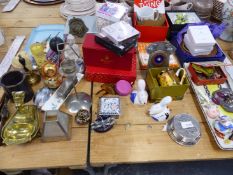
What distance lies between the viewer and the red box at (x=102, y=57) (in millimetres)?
812

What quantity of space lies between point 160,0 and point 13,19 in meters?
0.77

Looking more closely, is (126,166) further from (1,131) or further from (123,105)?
(1,131)

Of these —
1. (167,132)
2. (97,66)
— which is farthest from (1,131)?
(167,132)

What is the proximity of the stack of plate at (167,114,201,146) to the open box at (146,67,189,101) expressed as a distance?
0.27 ft

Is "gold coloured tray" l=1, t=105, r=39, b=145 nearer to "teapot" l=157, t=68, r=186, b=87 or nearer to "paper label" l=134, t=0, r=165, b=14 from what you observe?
"teapot" l=157, t=68, r=186, b=87

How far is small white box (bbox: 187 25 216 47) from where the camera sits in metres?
0.87

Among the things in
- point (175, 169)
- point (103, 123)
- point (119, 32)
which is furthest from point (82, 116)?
point (175, 169)

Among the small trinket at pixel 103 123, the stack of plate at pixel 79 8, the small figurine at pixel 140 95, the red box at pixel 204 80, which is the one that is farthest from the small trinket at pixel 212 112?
the stack of plate at pixel 79 8

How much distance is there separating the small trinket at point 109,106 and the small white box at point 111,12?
1.03 feet

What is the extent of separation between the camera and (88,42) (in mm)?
835

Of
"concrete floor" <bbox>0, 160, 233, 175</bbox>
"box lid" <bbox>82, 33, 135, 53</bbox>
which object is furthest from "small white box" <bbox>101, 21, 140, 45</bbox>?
"concrete floor" <bbox>0, 160, 233, 175</bbox>

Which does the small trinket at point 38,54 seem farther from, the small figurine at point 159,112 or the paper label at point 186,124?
the paper label at point 186,124

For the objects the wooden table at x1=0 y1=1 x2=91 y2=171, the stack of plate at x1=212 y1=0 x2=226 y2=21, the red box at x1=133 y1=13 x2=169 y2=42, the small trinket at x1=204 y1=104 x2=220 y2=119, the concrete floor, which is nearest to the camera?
the wooden table at x1=0 y1=1 x2=91 y2=171

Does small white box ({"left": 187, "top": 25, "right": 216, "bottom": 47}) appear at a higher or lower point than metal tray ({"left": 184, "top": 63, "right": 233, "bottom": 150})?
higher
